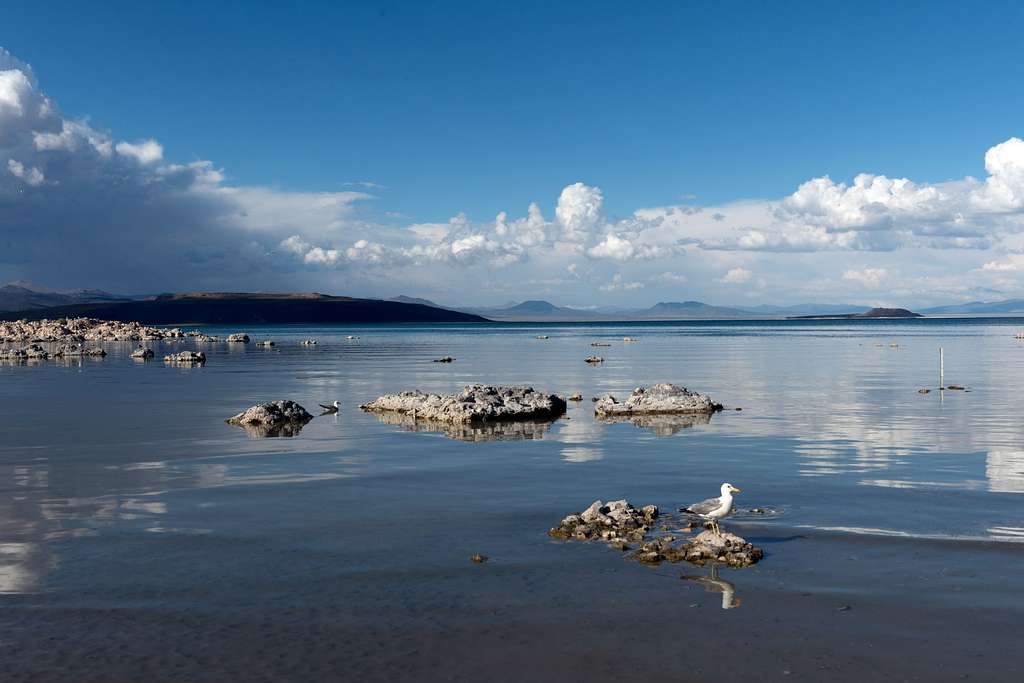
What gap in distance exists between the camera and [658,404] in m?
31.8

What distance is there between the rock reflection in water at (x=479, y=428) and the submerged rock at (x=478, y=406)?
38 cm

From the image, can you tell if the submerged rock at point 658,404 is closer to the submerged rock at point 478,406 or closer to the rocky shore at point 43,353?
the submerged rock at point 478,406

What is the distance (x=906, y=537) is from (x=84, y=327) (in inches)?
5572

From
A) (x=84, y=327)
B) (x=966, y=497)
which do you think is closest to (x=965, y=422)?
(x=966, y=497)

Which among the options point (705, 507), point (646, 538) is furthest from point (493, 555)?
point (705, 507)

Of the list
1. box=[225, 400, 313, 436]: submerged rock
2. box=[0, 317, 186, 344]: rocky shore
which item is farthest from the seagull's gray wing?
box=[0, 317, 186, 344]: rocky shore

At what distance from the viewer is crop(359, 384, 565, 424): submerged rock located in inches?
1177

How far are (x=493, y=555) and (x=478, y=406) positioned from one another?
16750 mm

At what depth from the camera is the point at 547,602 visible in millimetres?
11273

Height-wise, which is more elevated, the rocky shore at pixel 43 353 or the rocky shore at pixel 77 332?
the rocky shore at pixel 77 332

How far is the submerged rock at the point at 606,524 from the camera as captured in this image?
14.2 meters

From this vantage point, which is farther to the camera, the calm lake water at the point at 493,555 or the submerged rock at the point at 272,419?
the submerged rock at the point at 272,419

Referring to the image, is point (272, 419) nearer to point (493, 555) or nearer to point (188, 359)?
point (493, 555)

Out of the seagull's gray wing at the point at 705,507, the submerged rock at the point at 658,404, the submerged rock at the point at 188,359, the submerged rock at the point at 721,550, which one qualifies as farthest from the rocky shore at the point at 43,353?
the submerged rock at the point at 721,550
